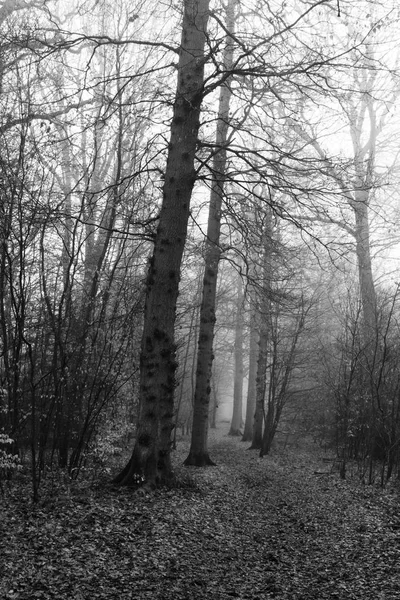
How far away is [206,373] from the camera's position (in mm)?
12344

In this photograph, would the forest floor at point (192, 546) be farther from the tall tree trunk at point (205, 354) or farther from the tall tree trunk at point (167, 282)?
the tall tree trunk at point (205, 354)

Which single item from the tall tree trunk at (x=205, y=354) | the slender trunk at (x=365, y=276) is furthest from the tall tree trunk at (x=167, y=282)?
the slender trunk at (x=365, y=276)

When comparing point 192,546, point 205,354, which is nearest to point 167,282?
point 192,546

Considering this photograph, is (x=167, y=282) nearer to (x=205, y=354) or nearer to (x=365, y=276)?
(x=205, y=354)

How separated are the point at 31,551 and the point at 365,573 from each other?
313cm

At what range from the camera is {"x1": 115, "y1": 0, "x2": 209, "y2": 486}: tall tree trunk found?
7438 millimetres

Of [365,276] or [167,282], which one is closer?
[167,282]

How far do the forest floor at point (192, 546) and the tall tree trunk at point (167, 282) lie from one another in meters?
0.54

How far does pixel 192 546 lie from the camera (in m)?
5.53

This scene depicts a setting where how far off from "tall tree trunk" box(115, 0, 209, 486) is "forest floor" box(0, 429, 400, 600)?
1.76 ft

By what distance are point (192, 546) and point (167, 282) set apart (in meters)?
3.58

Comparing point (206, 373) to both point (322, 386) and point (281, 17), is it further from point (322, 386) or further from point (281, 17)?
point (281, 17)

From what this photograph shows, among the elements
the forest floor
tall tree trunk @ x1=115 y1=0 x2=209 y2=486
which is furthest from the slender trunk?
tall tree trunk @ x1=115 y1=0 x2=209 y2=486

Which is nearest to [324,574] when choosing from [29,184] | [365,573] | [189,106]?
A: [365,573]
